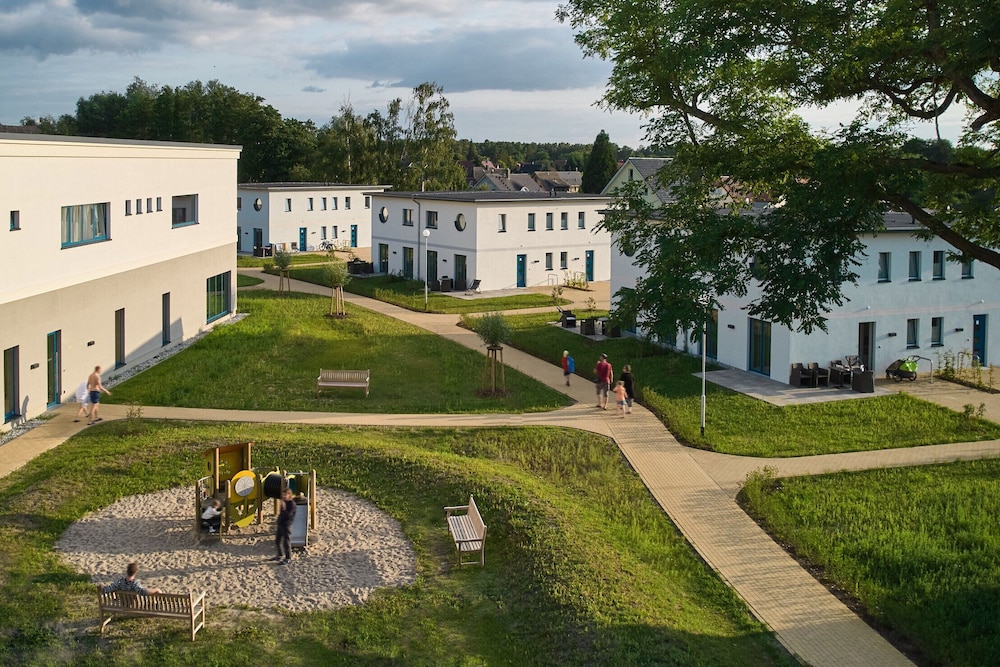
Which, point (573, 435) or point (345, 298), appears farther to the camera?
point (345, 298)

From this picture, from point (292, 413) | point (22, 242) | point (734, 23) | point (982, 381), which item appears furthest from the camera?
point (982, 381)

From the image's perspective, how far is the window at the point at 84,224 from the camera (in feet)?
79.1

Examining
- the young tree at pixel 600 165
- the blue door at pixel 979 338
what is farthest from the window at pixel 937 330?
the young tree at pixel 600 165

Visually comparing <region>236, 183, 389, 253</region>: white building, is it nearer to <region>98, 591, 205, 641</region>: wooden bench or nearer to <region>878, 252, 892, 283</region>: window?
<region>878, 252, 892, 283</region>: window

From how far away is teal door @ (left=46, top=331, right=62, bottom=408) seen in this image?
75.5 ft

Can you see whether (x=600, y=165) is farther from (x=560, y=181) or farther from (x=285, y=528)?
(x=285, y=528)

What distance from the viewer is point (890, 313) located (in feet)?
93.3

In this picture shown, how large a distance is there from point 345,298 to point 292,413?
21340 mm

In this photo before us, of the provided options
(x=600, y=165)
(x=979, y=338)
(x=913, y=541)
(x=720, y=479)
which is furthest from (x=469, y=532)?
(x=600, y=165)

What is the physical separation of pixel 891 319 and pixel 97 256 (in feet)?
72.4

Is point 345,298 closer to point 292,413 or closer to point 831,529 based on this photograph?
point 292,413

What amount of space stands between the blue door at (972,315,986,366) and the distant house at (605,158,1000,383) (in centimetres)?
3

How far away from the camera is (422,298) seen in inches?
1722

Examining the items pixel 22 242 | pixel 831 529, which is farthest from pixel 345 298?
pixel 831 529
